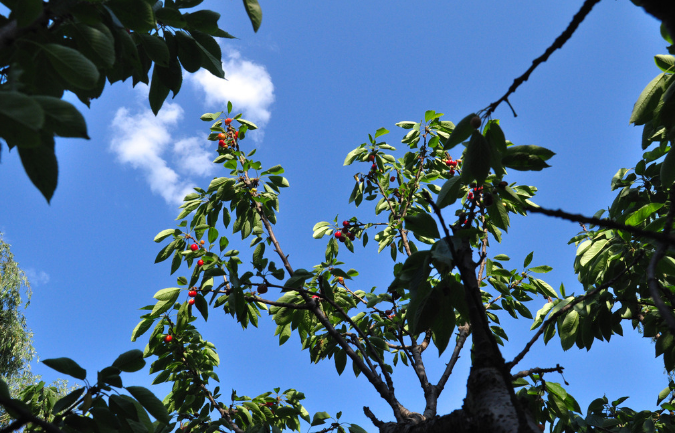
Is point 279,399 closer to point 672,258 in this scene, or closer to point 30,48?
point 672,258

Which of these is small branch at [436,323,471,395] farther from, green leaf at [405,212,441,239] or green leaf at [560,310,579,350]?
green leaf at [405,212,441,239]

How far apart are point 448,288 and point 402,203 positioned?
257 centimetres

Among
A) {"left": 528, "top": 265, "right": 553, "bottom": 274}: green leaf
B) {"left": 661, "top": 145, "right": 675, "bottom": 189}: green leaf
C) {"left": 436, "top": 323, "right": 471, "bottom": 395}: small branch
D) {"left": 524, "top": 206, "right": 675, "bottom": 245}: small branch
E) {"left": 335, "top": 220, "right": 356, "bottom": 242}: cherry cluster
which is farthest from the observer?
{"left": 335, "top": 220, "right": 356, "bottom": 242}: cherry cluster

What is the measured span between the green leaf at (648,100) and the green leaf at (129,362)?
1962 mm

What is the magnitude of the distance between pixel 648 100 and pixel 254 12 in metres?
1.43

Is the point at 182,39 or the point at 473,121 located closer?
the point at 473,121

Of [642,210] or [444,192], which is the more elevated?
[642,210]

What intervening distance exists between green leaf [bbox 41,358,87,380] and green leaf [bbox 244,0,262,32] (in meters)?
1.12

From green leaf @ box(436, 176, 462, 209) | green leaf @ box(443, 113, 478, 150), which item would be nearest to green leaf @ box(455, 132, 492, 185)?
green leaf @ box(443, 113, 478, 150)

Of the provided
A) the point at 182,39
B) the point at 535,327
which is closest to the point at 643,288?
the point at 535,327

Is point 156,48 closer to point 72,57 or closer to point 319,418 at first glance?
point 72,57

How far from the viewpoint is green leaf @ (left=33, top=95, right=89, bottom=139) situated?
2.28 feet

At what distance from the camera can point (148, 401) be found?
124 cm

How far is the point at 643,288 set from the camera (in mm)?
2326
